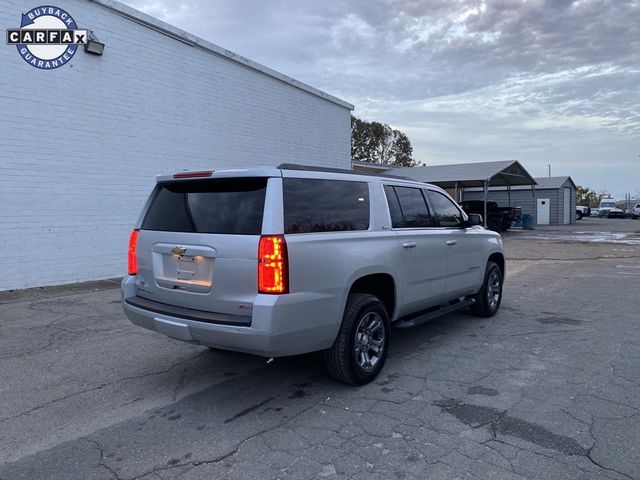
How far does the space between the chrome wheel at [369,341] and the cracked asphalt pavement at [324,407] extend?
229 millimetres

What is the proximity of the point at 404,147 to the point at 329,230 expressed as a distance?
5522cm

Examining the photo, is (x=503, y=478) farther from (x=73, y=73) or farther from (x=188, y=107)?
(x=188, y=107)

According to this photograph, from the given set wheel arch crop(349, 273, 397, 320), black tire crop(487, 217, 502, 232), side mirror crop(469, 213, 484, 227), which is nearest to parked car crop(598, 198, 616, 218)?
black tire crop(487, 217, 502, 232)

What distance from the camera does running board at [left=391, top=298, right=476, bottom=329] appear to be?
509 centimetres

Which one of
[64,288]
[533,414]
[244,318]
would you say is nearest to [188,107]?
[64,288]

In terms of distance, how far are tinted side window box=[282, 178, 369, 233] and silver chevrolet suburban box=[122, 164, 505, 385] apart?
0.03 ft

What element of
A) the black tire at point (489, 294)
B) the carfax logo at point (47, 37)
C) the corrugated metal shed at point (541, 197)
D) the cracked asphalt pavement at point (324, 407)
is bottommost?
the cracked asphalt pavement at point (324, 407)

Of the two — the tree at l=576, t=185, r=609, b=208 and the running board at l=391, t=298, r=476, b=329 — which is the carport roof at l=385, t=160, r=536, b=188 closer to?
the running board at l=391, t=298, r=476, b=329

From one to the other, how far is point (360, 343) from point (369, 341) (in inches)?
6.0

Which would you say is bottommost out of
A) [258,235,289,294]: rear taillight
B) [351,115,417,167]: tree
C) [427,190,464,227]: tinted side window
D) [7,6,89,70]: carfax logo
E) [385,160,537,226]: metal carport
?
[258,235,289,294]: rear taillight

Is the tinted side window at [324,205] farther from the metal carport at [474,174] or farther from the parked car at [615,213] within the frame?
the parked car at [615,213]

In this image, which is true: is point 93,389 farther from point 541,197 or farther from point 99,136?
point 541,197

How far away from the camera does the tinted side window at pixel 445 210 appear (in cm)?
594

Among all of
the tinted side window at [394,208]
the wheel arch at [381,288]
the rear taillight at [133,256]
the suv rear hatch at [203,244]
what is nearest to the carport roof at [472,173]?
the tinted side window at [394,208]
